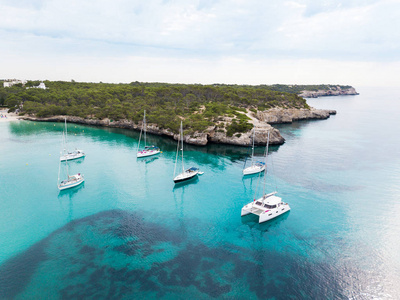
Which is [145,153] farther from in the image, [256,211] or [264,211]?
[264,211]

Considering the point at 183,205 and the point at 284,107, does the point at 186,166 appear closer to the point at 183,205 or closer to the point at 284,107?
the point at 183,205

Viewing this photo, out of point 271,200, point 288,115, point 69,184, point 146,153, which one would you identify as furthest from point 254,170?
point 288,115

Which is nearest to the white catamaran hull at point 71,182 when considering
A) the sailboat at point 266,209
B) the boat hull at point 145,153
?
the boat hull at point 145,153

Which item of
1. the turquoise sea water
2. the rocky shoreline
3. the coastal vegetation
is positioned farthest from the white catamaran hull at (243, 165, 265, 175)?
the coastal vegetation

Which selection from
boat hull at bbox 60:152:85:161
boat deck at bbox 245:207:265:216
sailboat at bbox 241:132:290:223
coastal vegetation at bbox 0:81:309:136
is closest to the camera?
sailboat at bbox 241:132:290:223

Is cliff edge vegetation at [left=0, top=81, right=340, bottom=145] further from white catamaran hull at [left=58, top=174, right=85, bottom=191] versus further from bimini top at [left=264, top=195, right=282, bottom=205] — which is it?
bimini top at [left=264, top=195, right=282, bottom=205]

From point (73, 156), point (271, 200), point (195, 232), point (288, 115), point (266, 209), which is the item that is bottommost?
point (195, 232)
